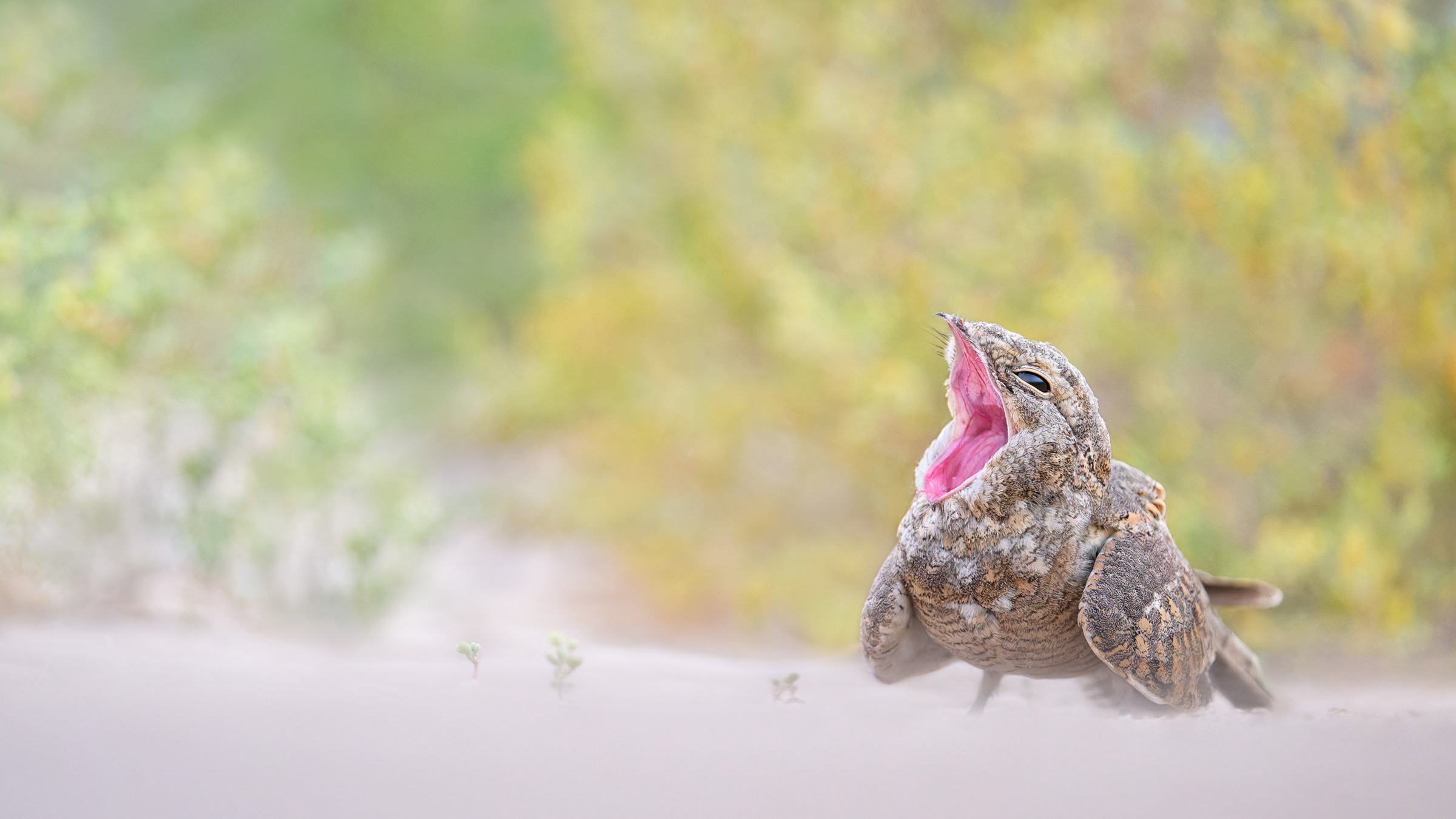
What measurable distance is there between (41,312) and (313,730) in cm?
84

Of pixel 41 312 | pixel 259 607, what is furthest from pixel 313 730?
pixel 259 607

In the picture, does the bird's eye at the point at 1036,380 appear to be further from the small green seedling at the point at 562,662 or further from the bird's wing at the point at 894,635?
the small green seedling at the point at 562,662

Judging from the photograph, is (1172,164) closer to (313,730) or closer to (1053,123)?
(1053,123)

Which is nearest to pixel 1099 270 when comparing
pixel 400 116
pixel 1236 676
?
pixel 1236 676

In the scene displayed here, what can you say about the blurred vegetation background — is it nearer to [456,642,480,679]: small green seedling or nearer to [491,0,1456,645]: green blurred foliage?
[491,0,1456,645]: green blurred foliage

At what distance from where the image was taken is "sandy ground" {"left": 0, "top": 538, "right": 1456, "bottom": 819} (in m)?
0.53

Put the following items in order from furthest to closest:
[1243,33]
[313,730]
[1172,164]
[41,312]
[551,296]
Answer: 1. [551,296]
2. [1172,164]
3. [1243,33]
4. [41,312]
5. [313,730]

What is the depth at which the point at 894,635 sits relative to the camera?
609 millimetres

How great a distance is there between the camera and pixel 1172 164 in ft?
4.73

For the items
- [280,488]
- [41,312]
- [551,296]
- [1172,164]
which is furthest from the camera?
[551,296]

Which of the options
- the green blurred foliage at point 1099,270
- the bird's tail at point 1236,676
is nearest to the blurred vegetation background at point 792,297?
the green blurred foliage at point 1099,270

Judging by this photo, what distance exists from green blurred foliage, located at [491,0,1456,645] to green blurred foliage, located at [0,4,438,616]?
2.32ft

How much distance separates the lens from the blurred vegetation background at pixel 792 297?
1.28 m

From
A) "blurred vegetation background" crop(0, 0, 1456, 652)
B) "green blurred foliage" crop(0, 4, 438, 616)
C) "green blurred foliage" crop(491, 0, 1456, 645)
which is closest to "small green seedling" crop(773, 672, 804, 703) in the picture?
"green blurred foliage" crop(491, 0, 1456, 645)
